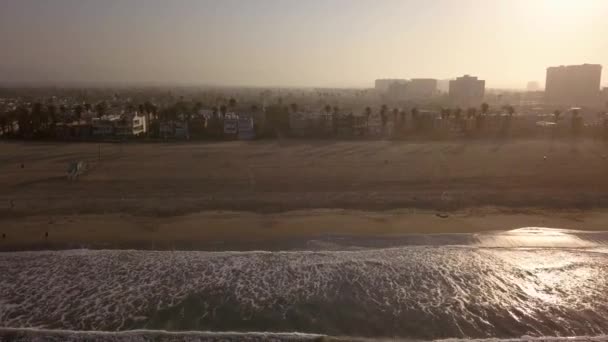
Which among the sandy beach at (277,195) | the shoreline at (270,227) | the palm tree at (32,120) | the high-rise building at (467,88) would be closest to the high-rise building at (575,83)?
the high-rise building at (467,88)

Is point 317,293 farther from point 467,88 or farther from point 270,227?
point 467,88

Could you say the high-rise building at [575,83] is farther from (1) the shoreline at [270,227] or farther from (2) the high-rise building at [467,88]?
(1) the shoreline at [270,227]

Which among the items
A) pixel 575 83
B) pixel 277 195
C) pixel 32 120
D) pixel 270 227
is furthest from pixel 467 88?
pixel 270 227

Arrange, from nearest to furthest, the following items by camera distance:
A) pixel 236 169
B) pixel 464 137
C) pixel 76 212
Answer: pixel 76 212, pixel 236 169, pixel 464 137

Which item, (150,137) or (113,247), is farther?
(150,137)

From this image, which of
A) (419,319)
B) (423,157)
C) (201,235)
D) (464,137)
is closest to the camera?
(419,319)

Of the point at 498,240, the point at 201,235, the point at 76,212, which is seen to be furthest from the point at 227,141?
the point at 498,240

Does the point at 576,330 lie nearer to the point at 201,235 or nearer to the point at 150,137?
the point at 201,235

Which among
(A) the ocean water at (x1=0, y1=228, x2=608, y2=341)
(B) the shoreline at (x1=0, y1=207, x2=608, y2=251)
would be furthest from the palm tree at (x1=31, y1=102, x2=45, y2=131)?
(A) the ocean water at (x1=0, y1=228, x2=608, y2=341)
